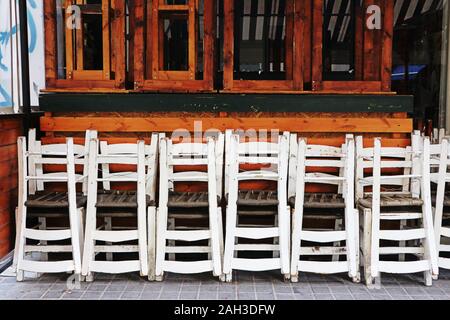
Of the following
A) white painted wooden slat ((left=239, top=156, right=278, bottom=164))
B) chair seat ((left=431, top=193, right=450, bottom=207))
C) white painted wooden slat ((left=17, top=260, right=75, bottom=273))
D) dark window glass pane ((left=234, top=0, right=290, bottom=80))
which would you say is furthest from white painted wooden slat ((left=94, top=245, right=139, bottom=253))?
dark window glass pane ((left=234, top=0, right=290, bottom=80))

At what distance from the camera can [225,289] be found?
384 cm

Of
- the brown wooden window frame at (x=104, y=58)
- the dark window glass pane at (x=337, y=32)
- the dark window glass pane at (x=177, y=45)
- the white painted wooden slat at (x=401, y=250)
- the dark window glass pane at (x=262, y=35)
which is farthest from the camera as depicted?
the dark window glass pane at (x=262, y=35)

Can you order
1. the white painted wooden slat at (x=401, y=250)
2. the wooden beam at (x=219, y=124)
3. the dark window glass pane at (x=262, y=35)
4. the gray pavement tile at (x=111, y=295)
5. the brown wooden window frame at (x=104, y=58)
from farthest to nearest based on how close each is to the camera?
the dark window glass pane at (x=262, y=35)
the brown wooden window frame at (x=104, y=58)
the wooden beam at (x=219, y=124)
the white painted wooden slat at (x=401, y=250)
the gray pavement tile at (x=111, y=295)

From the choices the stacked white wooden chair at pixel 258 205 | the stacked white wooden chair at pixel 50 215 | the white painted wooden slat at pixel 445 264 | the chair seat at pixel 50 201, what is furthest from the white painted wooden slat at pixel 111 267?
the white painted wooden slat at pixel 445 264

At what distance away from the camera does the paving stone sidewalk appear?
370 cm

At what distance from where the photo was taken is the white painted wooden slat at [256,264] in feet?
12.7

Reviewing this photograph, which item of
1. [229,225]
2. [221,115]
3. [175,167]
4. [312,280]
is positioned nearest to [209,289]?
[229,225]

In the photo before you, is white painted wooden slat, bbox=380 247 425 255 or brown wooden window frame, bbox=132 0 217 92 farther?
brown wooden window frame, bbox=132 0 217 92

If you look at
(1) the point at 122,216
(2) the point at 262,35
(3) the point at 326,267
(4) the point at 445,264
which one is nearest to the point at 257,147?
(3) the point at 326,267

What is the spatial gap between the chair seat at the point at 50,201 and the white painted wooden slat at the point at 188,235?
0.74m

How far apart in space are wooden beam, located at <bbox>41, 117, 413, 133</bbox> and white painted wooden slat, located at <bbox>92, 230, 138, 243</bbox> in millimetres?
1170

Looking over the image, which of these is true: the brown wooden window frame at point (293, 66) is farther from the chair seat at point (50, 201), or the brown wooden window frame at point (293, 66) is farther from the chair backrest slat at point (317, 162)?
the chair seat at point (50, 201)

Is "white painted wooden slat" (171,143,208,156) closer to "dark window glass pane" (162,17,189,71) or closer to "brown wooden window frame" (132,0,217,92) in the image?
"brown wooden window frame" (132,0,217,92)
